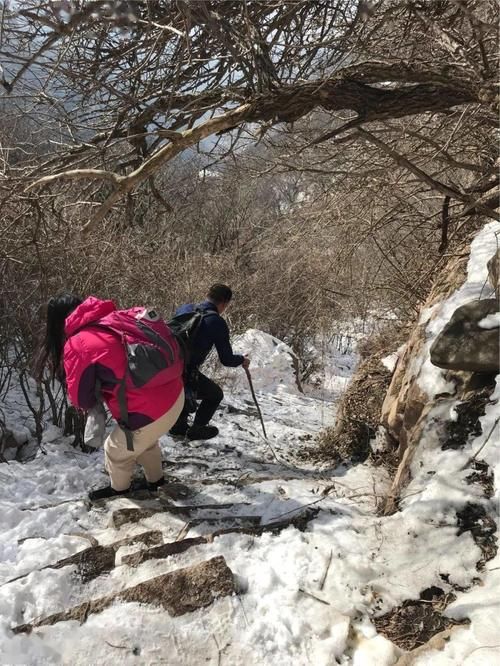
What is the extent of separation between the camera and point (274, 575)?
2.32 m

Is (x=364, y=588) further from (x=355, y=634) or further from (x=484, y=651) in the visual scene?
(x=484, y=651)

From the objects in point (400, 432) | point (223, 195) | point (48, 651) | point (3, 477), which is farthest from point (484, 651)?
point (223, 195)

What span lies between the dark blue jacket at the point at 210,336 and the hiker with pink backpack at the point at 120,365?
688 mm

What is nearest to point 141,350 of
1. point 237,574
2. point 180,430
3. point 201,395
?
point 237,574

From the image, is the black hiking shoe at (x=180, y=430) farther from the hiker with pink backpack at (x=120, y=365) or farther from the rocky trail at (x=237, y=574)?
the hiker with pink backpack at (x=120, y=365)

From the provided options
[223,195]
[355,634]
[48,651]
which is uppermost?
[223,195]

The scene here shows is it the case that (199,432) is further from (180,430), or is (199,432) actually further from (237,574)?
(237,574)

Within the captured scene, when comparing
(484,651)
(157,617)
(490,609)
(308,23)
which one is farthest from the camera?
(308,23)

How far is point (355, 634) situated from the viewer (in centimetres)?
199

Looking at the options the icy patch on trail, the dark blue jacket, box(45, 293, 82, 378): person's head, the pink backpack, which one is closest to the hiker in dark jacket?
the dark blue jacket

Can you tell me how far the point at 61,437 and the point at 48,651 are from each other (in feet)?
9.56

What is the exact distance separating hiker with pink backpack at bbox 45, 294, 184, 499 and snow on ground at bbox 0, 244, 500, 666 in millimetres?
577

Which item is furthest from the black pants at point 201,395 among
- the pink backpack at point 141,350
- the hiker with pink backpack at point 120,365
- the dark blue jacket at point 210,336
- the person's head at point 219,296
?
the pink backpack at point 141,350

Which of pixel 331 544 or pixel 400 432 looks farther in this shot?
pixel 400 432
